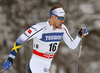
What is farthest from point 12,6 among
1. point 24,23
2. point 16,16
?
point 24,23

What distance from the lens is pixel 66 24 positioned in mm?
2891

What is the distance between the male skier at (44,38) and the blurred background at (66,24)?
A: 0.58m

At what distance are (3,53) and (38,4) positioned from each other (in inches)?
70.2

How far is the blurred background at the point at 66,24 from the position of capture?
2.64m

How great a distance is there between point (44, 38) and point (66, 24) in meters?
0.93

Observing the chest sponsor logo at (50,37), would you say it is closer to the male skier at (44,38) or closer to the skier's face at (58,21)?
the male skier at (44,38)

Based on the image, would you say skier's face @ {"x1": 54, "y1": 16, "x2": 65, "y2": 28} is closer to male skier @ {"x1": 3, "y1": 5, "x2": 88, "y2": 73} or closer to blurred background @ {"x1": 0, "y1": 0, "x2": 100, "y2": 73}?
male skier @ {"x1": 3, "y1": 5, "x2": 88, "y2": 73}

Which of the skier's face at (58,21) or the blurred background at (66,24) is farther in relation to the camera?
the blurred background at (66,24)

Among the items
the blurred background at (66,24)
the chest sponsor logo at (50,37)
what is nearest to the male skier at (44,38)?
the chest sponsor logo at (50,37)

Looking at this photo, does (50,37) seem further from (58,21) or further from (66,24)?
(66,24)

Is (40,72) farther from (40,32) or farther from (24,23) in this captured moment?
(24,23)

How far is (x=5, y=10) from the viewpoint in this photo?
152 inches

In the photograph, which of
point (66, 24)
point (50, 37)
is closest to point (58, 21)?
point (50, 37)

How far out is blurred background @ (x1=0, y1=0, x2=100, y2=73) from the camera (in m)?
2.64
